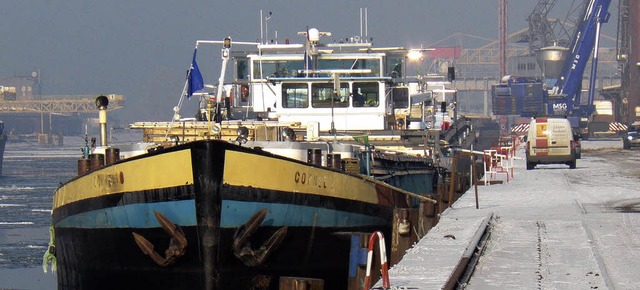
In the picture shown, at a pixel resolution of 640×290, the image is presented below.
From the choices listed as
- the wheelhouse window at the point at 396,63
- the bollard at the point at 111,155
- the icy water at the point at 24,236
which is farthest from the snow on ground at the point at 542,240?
the icy water at the point at 24,236

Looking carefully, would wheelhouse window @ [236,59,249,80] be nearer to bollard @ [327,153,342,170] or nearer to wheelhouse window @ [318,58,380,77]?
wheelhouse window @ [318,58,380,77]

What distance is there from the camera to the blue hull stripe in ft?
58.7

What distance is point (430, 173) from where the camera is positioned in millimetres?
31297

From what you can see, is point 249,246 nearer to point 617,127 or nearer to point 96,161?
point 96,161

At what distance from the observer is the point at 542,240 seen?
64.7ft

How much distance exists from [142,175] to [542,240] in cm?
643

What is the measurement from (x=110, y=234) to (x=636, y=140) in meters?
54.6

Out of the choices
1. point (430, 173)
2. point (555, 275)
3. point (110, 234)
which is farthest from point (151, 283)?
point (430, 173)

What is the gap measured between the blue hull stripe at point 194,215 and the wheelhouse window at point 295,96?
8.77m

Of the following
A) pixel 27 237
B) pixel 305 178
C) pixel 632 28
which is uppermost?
pixel 632 28

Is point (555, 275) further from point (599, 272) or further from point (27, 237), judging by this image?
point (27, 237)

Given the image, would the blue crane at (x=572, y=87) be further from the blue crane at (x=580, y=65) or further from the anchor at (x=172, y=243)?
the anchor at (x=172, y=243)

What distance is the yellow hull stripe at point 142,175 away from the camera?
1778 centimetres

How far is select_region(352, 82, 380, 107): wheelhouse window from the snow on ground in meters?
3.18
